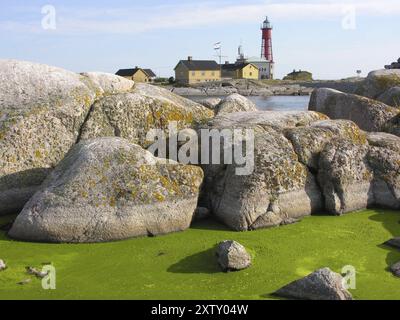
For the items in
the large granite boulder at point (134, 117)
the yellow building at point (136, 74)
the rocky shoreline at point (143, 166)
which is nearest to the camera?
the rocky shoreline at point (143, 166)

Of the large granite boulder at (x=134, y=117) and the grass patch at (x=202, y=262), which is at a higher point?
the large granite boulder at (x=134, y=117)

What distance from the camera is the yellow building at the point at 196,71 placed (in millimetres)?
139375

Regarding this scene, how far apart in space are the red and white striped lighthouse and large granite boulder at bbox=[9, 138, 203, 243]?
6533 inches

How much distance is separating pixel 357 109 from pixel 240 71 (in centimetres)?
13224

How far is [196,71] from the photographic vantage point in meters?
140

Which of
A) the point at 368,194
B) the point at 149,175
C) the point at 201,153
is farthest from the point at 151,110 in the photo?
the point at 368,194

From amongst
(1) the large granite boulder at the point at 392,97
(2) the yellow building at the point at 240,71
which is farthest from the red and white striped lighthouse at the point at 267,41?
(1) the large granite boulder at the point at 392,97

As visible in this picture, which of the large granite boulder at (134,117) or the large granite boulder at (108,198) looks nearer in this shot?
the large granite boulder at (108,198)

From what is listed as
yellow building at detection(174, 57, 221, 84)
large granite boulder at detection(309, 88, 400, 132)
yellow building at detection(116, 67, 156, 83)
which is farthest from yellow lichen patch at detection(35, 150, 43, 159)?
yellow building at detection(174, 57, 221, 84)

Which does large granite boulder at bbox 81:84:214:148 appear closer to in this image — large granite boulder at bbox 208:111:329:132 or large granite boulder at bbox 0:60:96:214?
large granite boulder at bbox 0:60:96:214

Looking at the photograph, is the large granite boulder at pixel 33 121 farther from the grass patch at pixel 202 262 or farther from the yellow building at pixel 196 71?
the yellow building at pixel 196 71

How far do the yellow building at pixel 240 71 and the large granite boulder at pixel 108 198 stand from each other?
141 metres

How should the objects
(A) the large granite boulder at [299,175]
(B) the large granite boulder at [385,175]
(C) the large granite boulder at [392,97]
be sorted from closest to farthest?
(A) the large granite boulder at [299,175] < (B) the large granite boulder at [385,175] < (C) the large granite boulder at [392,97]

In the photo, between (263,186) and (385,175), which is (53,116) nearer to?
(263,186)
